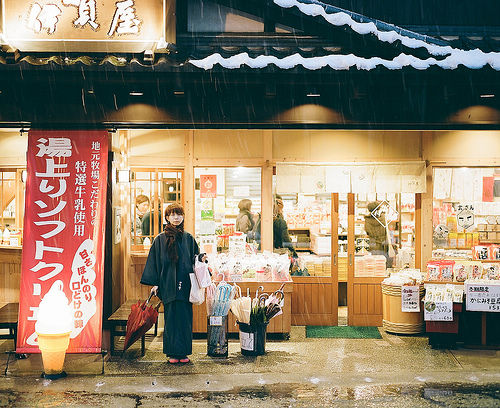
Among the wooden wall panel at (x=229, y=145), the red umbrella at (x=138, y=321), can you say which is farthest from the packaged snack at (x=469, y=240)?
the red umbrella at (x=138, y=321)

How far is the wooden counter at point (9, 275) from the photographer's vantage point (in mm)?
13094

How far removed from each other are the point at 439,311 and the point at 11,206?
9506 mm

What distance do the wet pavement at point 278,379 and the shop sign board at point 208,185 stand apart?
3.06 metres

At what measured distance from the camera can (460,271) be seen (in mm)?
10586

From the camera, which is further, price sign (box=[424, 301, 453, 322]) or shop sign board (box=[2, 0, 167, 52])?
price sign (box=[424, 301, 453, 322])

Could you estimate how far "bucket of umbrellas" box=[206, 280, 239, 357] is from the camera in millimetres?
9648

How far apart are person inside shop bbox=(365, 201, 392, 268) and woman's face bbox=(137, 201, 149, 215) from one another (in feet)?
15.0

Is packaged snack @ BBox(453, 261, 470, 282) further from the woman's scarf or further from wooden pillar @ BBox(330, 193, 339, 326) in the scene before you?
the woman's scarf

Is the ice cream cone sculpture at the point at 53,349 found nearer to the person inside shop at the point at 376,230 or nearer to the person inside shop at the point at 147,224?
the person inside shop at the point at 147,224

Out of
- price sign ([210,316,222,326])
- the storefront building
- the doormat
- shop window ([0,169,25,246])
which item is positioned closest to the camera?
the storefront building

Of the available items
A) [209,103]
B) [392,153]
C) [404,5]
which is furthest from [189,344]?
[404,5]

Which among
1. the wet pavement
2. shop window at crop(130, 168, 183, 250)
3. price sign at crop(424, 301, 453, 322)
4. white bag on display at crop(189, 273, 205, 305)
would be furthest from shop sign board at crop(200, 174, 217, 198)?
price sign at crop(424, 301, 453, 322)

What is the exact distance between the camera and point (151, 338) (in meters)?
11.0

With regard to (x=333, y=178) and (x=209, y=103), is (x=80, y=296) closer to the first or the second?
(x=209, y=103)
